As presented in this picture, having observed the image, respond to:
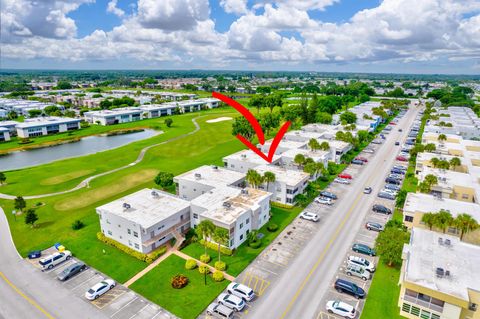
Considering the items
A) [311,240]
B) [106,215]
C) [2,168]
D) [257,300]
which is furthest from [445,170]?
[2,168]

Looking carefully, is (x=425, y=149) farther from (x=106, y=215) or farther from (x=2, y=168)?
(x=2, y=168)

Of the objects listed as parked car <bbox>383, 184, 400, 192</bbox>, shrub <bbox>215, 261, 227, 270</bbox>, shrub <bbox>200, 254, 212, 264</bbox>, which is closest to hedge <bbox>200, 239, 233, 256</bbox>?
shrub <bbox>200, 254, 212, 264</bbox>

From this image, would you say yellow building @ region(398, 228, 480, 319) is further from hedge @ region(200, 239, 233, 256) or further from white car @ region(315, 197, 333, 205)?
hedge @ region(200, 239, 233, 256)

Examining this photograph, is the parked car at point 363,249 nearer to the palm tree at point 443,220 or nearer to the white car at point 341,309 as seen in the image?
the palm tree at point 443,220

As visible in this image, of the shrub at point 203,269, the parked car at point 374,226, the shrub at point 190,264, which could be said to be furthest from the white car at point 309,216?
the shrub at point 190,264

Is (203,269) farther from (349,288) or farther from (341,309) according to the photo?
(349,288)

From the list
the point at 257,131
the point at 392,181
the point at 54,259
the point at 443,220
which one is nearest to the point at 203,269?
the point at 54,259
